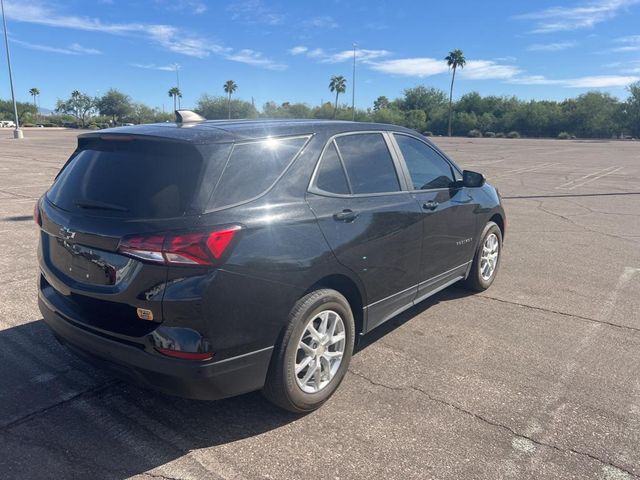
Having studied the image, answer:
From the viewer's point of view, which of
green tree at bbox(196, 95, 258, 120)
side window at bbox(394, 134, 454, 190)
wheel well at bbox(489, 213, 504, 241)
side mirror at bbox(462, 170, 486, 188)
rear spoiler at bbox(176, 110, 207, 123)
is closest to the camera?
rear spoiler at bbox(176, 110, 207, 123)

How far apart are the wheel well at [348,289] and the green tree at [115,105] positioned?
112m

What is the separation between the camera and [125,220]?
2652 mm

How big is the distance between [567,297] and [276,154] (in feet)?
12.4

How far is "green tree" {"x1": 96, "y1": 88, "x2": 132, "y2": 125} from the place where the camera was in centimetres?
10544

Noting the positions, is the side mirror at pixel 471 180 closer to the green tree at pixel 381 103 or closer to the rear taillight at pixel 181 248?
the rear taillight at pixel 181 248

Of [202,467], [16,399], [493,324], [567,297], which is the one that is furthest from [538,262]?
[16,399]

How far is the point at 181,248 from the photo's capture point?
2.51 meters

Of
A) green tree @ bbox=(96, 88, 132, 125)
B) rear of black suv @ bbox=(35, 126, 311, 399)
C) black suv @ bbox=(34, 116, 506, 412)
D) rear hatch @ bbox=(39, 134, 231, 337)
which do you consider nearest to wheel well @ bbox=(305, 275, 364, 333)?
black suv @ bbox=(34, 116, 506, 412)

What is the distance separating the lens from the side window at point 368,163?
11.6ft

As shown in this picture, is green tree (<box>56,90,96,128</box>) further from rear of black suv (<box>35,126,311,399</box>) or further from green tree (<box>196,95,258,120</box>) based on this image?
rear of black suv (<box>35,126,311,399</box>)

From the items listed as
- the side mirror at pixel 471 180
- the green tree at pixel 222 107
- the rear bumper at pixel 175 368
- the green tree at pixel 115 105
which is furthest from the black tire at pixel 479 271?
the green tree at pixel 115 105

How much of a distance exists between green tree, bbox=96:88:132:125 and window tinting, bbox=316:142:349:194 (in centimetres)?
11221

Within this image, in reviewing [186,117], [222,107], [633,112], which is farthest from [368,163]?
[633,112]

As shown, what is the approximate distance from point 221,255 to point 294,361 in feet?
2.64
